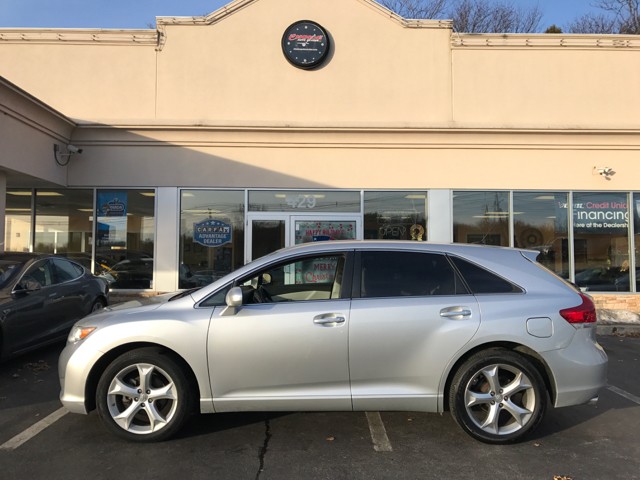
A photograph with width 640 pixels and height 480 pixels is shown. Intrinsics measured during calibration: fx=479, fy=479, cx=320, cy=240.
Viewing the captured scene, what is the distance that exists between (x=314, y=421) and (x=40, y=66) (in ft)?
34.5

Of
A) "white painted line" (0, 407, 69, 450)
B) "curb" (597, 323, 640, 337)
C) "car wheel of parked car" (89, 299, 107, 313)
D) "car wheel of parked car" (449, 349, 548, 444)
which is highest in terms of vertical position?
"car wheel of parked car" (89, 299, 107, 313)

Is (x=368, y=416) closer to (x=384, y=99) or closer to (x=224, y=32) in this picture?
(x=384, y=99)

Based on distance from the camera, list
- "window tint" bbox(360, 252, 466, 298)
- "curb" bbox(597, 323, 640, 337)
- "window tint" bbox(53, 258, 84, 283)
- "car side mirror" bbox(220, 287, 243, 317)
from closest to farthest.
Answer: "car side mirror" bbox(220, 287, 243, 317), "window tint" bbox(360, 252, 466, 298), "window tint" bbox(53, 258, 84, 283), "curb" bbox(597, 323, 640, 337)

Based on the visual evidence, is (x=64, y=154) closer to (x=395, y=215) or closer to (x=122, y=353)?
(x=395, y=215)

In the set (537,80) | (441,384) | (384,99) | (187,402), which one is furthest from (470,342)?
(537,80)

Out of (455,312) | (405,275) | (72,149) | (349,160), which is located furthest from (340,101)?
(455,312)

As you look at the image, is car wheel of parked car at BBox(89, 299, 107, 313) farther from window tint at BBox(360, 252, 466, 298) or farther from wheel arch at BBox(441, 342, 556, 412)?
wheel arch at BBox(441, 342, 556, 412)

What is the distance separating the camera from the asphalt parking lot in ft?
11.4

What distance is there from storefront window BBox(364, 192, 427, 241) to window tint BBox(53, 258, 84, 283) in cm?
569

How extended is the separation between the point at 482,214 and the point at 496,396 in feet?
24.0

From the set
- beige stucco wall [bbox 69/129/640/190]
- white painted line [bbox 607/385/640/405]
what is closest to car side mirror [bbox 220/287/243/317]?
white painted line [bbox 607/385/640/405]

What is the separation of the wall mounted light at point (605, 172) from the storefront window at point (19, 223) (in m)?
12.5

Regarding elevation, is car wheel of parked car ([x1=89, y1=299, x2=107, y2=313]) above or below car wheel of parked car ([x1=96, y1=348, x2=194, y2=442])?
above

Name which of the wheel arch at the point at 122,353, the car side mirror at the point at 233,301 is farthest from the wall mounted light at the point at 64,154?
the car side mirror at the point at 233,301
